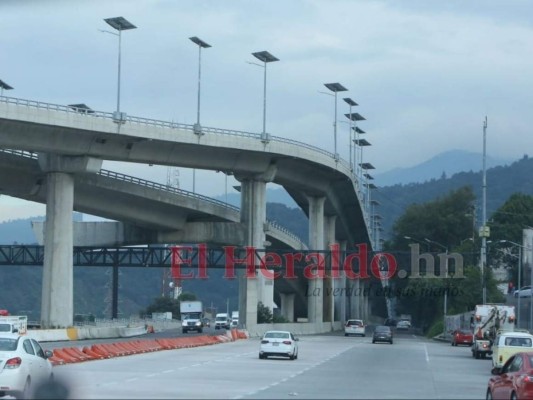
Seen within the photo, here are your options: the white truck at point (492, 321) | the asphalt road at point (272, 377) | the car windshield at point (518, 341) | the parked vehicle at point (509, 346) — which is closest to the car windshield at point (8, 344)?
the asphalt road at point (272, 377)

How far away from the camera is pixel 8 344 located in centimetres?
2542

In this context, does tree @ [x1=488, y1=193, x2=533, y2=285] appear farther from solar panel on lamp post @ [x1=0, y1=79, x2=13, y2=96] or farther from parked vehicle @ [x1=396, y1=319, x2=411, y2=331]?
solar panel on lamp post @ [x1=0, y1=79, x2=13, y2=96]

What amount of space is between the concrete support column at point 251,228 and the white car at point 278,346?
1579 inches

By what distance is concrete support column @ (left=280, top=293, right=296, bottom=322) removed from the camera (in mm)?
143125

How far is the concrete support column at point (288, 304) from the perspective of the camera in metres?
143

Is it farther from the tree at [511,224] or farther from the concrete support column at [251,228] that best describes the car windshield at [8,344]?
the tree at [511,224]

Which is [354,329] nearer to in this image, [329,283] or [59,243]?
[329,283]

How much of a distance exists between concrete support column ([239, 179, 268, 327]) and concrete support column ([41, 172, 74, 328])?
768 inches

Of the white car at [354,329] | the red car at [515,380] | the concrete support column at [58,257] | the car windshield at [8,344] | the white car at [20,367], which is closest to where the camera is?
the red car at [515,380]

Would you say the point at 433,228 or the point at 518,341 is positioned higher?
the point at 433,228

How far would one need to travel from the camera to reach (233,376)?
119 feet

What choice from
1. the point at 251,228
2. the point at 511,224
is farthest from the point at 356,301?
Answer: the point at 251,228

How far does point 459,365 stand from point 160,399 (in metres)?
A: 26.2

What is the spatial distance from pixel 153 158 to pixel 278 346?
32606 millimetres
